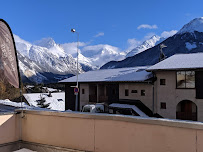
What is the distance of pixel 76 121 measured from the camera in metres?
5.18

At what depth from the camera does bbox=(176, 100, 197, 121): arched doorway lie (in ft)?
65.6

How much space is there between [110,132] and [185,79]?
17335mm

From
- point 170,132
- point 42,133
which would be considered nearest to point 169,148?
point 170,132

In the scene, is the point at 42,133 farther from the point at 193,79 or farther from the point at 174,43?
the point at 174,43

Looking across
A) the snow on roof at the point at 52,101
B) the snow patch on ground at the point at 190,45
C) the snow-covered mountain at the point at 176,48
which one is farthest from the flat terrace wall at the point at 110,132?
the snow patch on ground at the point at 190,45

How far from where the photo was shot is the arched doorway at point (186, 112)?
19984 mm

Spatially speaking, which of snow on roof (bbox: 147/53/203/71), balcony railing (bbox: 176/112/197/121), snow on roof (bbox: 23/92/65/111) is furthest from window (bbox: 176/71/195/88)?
snow on roof (bbox: 23/92/65/111)

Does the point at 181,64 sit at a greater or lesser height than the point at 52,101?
greater

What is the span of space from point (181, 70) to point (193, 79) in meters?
1.41

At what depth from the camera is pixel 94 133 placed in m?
4.89

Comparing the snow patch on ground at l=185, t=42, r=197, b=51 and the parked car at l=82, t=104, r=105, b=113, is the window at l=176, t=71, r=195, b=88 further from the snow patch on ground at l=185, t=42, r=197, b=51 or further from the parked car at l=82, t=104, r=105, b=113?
the snow patch on ground at l=185, t=42, r=197, b=51

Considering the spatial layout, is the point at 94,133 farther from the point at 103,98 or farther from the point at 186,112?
the point at 103,98

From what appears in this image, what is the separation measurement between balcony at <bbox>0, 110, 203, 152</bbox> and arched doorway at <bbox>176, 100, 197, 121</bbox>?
57.6 ft

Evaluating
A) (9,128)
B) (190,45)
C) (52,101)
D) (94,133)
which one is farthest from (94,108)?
(190,45)
